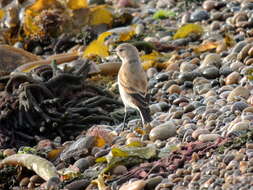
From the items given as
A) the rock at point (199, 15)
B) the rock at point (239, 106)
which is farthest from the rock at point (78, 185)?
the rock at point (199, 15)

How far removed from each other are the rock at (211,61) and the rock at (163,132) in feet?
8.59

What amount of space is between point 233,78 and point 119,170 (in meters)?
2.91

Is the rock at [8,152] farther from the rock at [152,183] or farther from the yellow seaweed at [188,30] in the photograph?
the yellow seaweed at [188,30]

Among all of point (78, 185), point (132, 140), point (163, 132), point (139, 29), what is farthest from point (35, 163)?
point (139, 29)

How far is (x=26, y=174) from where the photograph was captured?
8.14 m

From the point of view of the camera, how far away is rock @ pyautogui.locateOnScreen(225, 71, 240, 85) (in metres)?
9.64

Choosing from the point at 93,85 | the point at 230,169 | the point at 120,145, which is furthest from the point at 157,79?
the point at 230,169

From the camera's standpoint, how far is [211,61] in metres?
10.6

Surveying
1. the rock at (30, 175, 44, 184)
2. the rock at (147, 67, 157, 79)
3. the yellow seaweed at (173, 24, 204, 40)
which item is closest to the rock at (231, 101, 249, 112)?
the rock at (30, 175, 44, 184)

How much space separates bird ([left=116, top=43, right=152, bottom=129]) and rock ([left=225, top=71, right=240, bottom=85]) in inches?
45.4

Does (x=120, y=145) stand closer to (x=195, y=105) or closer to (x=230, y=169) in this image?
(x=195, y=105)

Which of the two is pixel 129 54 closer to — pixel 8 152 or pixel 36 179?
pixel 8 152

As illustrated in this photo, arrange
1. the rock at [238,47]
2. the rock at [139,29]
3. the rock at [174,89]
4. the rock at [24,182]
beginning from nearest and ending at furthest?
the rock at [24,182] → the rock at [174,89] → the rock at [238,47] → the rock at [139,29]

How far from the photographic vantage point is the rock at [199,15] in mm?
13013
